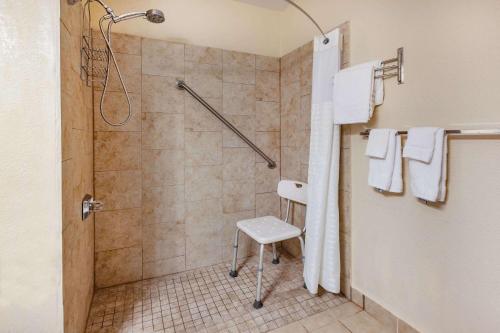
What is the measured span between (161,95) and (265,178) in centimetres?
116

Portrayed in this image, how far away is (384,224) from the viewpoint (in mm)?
1497

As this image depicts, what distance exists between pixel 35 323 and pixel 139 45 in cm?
177

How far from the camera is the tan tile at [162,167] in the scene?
1.96m

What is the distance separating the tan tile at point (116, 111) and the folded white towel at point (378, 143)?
63.6 inches

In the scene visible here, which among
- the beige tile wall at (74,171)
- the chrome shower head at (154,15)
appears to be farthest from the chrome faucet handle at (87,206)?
the chrome shower head at (154,15)

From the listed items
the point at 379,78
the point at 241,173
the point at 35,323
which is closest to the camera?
the point at 35,323

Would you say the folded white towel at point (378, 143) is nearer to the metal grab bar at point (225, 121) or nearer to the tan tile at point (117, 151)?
the metal grab bar at point (225, 121)

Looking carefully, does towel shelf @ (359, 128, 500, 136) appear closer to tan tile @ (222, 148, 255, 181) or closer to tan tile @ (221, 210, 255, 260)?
tan tile @ (222, 148, 255, 181)

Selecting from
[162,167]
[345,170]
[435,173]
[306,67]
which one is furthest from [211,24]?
[435,173]

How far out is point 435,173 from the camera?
1152mm

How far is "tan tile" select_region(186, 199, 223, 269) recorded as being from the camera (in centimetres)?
213

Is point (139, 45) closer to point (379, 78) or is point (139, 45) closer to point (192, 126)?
point (192, 126)

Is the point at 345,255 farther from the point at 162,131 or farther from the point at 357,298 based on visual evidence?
the point at 162,131

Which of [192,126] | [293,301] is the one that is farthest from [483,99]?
[192,126]
